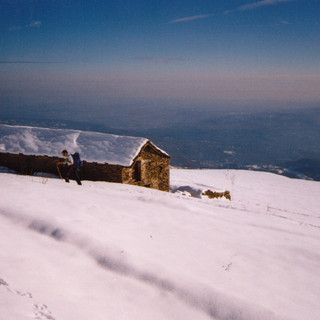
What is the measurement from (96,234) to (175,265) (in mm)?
2140

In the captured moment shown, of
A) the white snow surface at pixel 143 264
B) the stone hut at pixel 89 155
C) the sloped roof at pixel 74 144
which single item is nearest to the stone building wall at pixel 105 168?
the stone hut at pixel 89 155

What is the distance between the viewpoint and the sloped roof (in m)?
17.4

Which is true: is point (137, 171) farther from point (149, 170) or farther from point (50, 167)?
point (50, 167)

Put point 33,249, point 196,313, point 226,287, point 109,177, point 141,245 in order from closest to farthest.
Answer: point 196,313
point 226,287
point 33,249
point 141,245
point 109,177

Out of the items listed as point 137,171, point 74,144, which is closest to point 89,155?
point 74,144

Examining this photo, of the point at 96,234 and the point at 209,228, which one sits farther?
the point at 209,228

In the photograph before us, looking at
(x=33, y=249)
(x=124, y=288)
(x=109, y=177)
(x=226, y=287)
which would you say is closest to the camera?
(x=124, y=288)

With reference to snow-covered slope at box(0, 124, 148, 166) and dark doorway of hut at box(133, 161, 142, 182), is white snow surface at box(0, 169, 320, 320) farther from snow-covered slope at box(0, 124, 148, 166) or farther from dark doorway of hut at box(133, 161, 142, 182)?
dark doorway of hut at box(133, 161, 142, 182)

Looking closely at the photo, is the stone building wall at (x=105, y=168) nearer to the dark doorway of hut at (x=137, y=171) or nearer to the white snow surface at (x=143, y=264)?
the dark doorway of hut at (x=137, y=171)

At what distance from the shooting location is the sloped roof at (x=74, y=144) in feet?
57.0

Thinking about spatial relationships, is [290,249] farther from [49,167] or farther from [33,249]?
[49,167]

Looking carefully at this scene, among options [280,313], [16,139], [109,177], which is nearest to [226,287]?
[280,313]

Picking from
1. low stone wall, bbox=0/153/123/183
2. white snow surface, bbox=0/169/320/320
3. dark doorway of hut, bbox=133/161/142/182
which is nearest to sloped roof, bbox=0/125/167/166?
low stone wall, bbox=0/153/123/183

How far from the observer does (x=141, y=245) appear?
6402 mm
